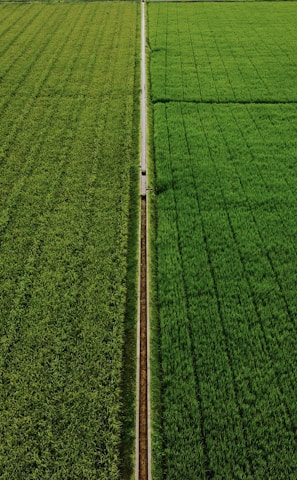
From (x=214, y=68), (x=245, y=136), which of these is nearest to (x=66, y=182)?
(x=245, y=136)

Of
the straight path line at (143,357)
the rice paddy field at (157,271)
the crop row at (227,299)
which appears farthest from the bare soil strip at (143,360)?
the crop row at (227,299)

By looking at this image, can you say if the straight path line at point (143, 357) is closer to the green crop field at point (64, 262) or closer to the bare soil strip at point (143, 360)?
the bare soil strip at point (143, 360)

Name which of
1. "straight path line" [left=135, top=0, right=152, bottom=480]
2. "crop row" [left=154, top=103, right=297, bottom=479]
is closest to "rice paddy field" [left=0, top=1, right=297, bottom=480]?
"crop row" [left=154, top=103, right=297, bottom=479]

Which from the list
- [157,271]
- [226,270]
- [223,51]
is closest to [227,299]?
[226,270]

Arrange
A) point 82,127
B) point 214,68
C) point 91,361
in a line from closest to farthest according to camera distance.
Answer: point 91,361, point 82,127, point 214,68

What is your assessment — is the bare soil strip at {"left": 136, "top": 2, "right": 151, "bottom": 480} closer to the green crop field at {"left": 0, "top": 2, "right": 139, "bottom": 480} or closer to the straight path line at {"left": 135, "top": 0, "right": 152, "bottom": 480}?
the straight path line at {"left": 135, "top": 0, "right": 152, "bottom": 480}

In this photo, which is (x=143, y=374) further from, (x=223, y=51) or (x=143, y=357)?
(x=223, y=51)

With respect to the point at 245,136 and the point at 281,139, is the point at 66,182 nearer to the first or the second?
the point at 245,136
